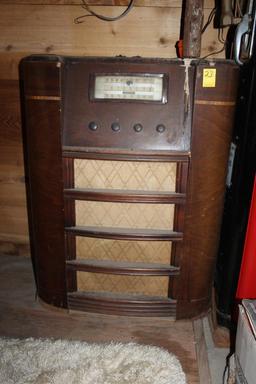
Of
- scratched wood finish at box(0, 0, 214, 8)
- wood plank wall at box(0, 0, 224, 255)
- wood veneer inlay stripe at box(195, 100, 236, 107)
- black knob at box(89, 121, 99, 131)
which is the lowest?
black knob at box(89, 121, 99, 131)

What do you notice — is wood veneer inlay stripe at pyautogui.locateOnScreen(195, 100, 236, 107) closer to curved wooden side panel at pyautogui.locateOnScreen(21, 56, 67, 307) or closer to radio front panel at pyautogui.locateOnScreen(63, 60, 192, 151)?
radio front panel at pyautogui.locateOnScreen(63, 60, 192, 151)

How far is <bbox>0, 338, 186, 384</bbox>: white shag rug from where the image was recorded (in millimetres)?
1121

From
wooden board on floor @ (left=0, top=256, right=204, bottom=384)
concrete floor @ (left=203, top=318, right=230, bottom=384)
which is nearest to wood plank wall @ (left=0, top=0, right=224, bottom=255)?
wooden board on floor @ (left=0, top=256, right=204, bottom=384)

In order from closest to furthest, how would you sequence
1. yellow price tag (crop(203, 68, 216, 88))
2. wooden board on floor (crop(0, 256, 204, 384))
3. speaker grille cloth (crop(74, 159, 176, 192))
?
yellow price tag (crop(203, 68, 216, 88))
speaker grille cloth (crop(74, 159, 176, 192))
wooden board on floor (crop(0, 256, 204, 384))

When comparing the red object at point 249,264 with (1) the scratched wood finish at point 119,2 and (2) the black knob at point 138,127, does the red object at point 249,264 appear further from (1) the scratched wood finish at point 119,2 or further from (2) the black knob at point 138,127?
(1) the scratched wood finish at point 119,2

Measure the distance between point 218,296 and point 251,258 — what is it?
0.35m

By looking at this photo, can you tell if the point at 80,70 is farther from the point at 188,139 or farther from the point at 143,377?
the point at 143,377

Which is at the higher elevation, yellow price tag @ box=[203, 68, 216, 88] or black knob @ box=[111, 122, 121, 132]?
yellow price tag @ box=[203, 68, 216, 88]

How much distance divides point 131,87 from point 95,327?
97 centimetres

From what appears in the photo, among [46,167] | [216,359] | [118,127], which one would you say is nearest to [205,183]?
[118,127]

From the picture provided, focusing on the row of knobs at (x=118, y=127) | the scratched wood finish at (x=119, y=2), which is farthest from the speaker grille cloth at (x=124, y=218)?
the scratched wood finish at (x=119, y=2)

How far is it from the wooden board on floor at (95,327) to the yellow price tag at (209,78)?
955mm

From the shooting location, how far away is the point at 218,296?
1353 millimetres

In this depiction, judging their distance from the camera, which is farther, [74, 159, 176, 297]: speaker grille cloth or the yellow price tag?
[74, 159, 176, 297]: speaker grille cloth
